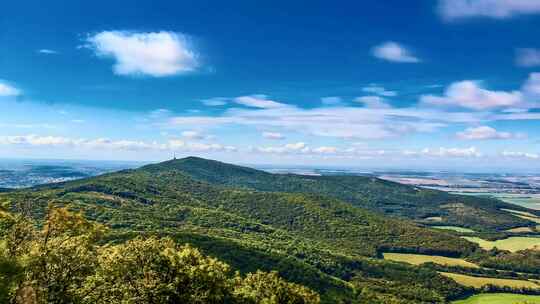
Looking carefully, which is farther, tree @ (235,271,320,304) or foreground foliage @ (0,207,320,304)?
tree @ (235,271,320,304)

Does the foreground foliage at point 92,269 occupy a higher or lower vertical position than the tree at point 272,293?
higher

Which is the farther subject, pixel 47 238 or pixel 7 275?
pixel 47 238

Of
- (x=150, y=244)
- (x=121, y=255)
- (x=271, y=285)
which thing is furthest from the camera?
(x=271, y=285)

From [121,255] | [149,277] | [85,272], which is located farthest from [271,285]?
[85,272]

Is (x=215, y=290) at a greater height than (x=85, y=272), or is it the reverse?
(x=85, y=272)

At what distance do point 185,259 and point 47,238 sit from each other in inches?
745

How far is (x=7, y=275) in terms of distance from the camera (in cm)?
3544

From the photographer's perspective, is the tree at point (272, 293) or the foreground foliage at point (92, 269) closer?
the foreground foliage at point (92, 269)

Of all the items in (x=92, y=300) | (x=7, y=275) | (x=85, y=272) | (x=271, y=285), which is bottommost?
(x=271, y=285)

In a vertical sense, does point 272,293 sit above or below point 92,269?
below

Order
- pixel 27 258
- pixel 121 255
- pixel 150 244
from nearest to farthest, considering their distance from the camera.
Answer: pixel 27 258, pixel 121 255, pixel 150 244

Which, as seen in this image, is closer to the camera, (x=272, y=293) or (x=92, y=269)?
(x=92, y=269)

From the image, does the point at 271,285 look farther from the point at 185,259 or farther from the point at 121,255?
the point at 121,255

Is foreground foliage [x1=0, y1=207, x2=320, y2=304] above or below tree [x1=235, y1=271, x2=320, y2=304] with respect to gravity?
above
